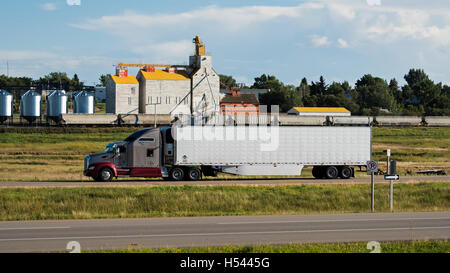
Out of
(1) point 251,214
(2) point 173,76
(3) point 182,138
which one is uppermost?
(2) point 173,76

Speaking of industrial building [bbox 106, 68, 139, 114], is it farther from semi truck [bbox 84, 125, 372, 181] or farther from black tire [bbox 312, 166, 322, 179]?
black tire [bbox 312, 166, 322, 179]

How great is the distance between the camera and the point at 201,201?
2884cm

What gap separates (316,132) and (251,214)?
17.9 meters

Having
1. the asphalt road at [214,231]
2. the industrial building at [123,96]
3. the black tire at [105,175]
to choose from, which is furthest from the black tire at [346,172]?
the industrial building at [123,96]

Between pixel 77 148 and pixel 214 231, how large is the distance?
54670mm

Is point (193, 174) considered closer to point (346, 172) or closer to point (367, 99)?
point (346, 172)

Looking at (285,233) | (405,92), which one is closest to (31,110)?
(285,233)

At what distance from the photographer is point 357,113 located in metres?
139

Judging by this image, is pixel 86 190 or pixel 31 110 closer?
pixel 86 190

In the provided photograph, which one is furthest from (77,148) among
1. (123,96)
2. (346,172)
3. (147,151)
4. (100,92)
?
(100,92)

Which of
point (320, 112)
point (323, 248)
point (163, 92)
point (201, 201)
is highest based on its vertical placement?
point (163, 92)

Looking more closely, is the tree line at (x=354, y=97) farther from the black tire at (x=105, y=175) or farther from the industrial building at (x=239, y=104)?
the black tire at (x=105, y=175)

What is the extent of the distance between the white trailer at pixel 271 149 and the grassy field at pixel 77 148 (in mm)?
3737
